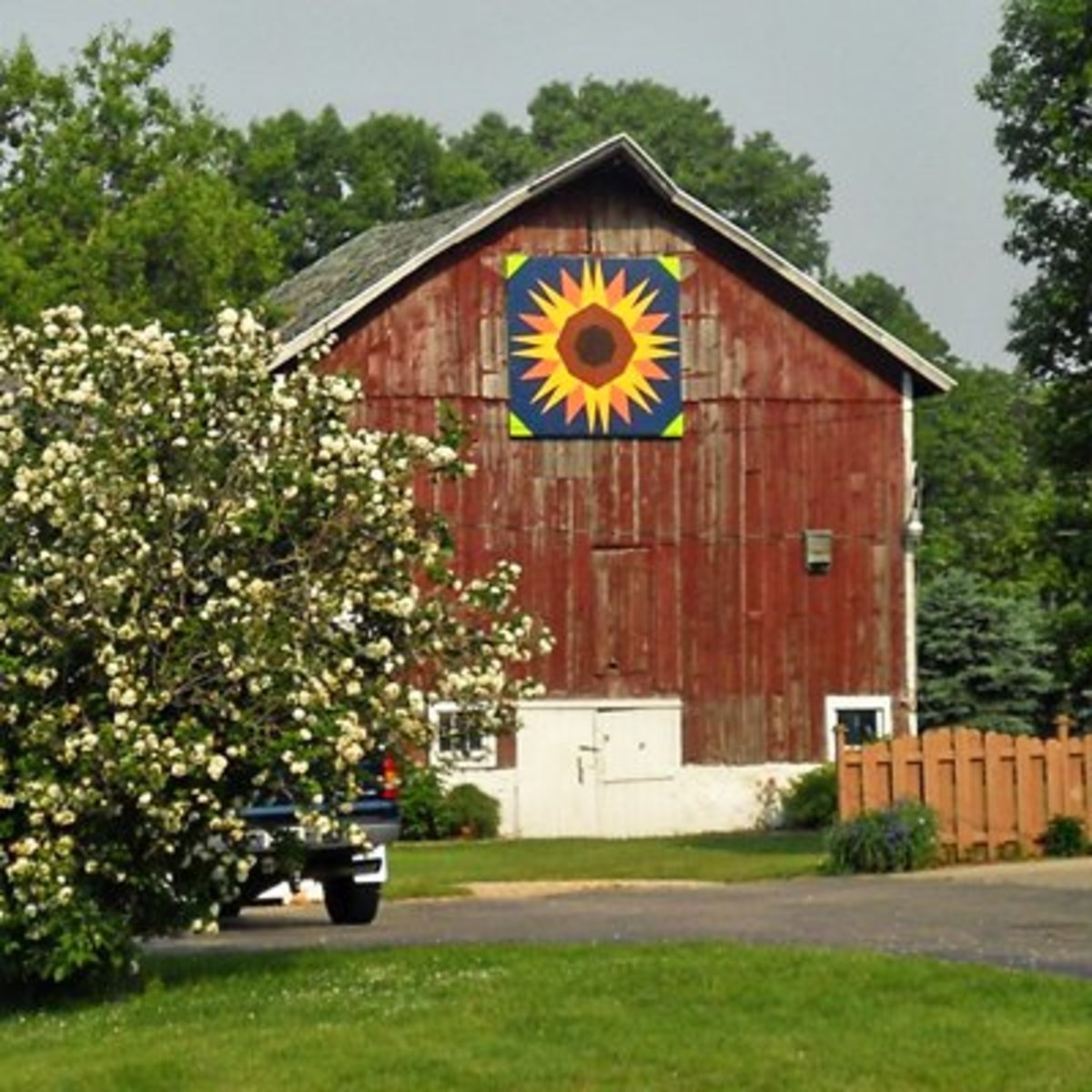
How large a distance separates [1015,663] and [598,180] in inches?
499

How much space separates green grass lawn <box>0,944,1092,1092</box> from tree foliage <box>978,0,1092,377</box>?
26.6m

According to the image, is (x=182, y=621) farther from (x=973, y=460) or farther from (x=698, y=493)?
(x=973, y=460)

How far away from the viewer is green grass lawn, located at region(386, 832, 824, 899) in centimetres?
3312

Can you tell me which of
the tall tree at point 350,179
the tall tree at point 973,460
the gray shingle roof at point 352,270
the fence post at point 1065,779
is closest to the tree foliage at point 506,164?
the tall tree at point 350,179

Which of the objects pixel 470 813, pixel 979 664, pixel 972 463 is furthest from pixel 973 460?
pixel 470 813

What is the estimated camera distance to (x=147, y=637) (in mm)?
18359

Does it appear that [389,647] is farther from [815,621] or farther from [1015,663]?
[1015,663]

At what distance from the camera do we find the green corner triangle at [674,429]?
4644cm

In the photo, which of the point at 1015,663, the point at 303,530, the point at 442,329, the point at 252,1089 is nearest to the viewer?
the point at 252,1089

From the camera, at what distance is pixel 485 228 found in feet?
149

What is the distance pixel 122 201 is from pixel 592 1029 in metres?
35.9

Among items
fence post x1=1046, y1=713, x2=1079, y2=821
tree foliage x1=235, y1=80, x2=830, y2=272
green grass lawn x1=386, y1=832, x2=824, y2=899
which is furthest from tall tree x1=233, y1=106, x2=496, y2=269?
fence post x1=1046, y1=713, x2=1079, y2=821

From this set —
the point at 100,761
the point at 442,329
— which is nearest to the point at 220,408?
the point at 100,761

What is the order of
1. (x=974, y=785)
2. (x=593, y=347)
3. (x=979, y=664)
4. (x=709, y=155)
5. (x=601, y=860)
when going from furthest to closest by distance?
(x=709, y=155) → (x=979, y=664) → (x=593, y=347) → (x=601, y=860) → (x=974, y=785)
